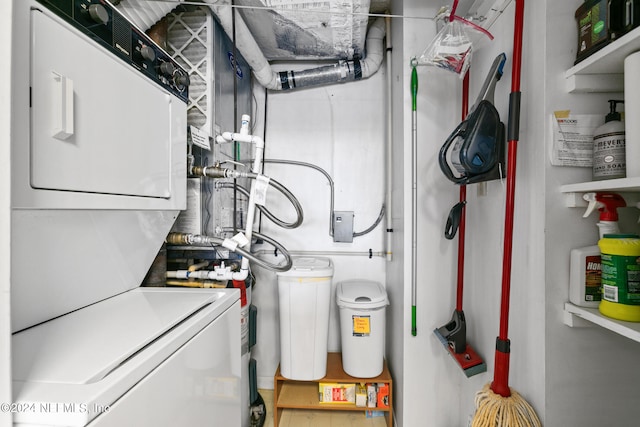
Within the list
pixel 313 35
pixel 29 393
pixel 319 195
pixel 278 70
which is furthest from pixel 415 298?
pixel 278 70

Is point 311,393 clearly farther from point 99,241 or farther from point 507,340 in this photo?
point 99,241

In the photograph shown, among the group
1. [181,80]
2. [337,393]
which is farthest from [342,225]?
[181,80]

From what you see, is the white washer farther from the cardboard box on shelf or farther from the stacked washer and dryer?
the cardboard box on shelf

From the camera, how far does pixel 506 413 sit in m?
0.87

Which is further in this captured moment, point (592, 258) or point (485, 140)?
Answer: point (485, 140)

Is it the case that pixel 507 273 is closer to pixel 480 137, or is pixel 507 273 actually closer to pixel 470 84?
pixel 480 137

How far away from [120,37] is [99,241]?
0.57 metres

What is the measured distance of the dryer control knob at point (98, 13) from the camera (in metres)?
0.68

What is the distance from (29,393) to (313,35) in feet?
6.11

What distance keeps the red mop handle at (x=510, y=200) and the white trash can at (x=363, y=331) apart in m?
0.75

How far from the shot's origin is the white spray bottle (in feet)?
2.57

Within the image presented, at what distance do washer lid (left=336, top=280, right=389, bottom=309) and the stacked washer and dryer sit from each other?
0.81m

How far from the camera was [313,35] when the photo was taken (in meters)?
1.66

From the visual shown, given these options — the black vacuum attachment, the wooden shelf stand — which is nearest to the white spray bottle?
the black vacuum attachment
